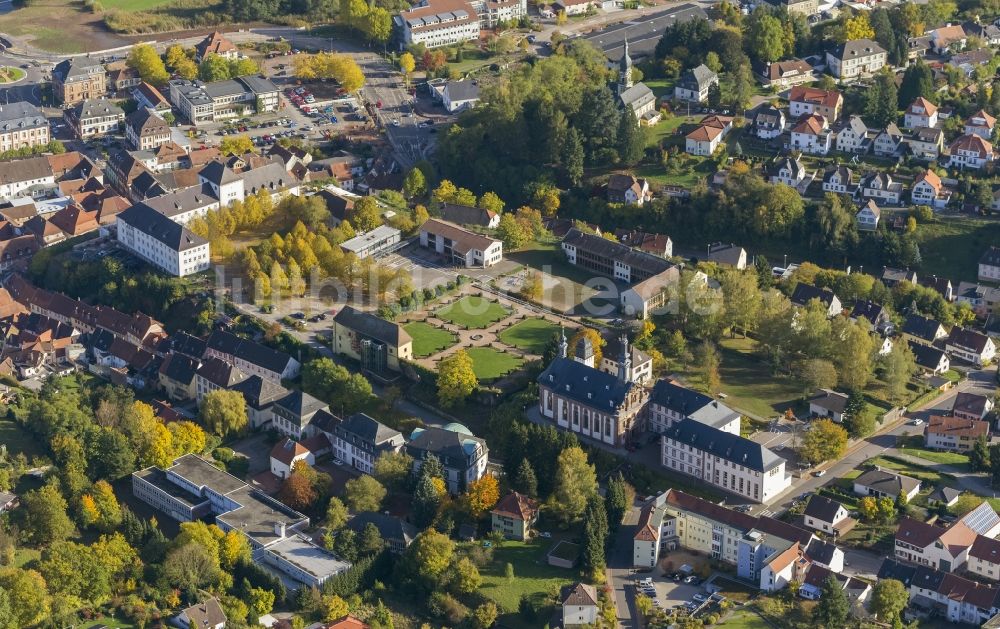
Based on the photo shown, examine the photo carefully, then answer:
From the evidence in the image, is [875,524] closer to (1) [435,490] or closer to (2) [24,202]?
(1) [435,490]

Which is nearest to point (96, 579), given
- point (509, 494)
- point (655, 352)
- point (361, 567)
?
point (361, 567)

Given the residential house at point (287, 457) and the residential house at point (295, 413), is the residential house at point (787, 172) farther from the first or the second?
the residential house at point (287, 457)

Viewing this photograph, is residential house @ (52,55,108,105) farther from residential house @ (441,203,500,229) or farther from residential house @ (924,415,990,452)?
residential house @ (924,415,990,452)

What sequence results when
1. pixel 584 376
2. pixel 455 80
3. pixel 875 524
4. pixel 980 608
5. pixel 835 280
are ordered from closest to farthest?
pixel 980 608, pixel 875 524, pixel 584 376, pixel 835 280, pixel 455 80

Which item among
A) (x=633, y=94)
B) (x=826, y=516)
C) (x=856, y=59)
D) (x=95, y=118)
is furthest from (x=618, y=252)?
(x=95, y=118)

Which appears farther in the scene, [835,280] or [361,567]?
[835,280]

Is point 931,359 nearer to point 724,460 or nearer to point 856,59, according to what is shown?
point 724,460

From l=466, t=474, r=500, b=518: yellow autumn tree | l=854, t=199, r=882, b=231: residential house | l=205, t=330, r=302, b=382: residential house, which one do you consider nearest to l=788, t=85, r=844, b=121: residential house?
l=854, t=199, r=882, b=231: residential house
